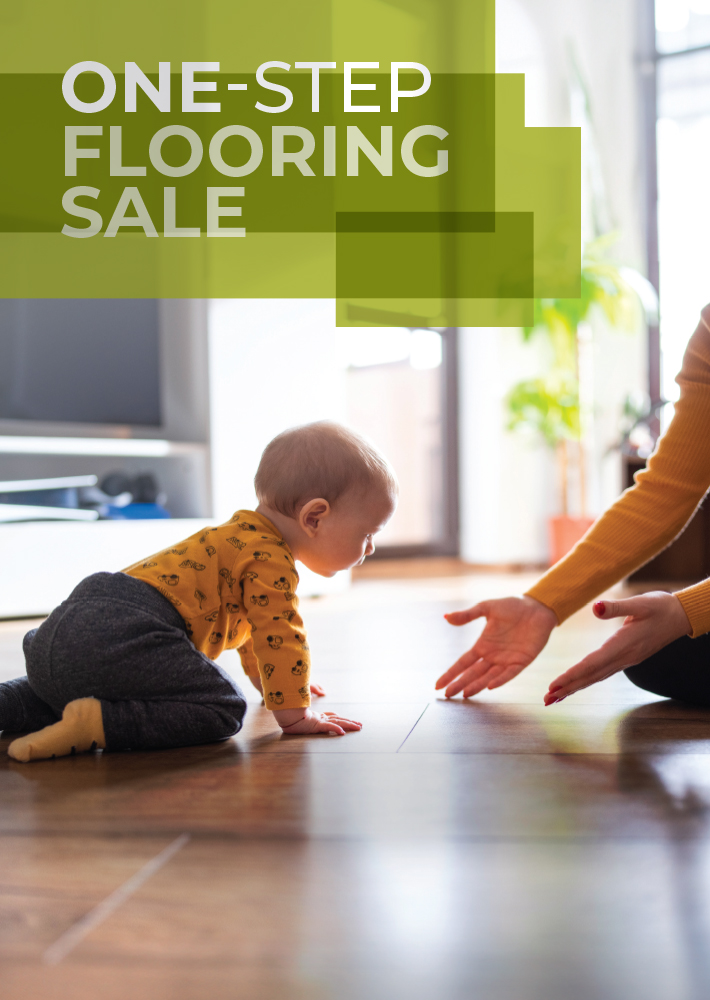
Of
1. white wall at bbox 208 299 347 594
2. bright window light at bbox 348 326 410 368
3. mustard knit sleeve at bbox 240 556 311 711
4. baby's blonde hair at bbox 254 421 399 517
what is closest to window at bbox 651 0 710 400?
bright window light at bbox 348 326 410 368

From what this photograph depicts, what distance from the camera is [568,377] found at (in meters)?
3.98

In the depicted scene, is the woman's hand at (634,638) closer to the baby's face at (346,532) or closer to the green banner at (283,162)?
the baby's face at (346,532)

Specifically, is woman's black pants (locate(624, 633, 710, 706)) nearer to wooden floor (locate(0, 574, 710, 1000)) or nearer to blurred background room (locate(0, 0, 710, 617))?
wooden floor (locate(0, 574, 710, 1000))

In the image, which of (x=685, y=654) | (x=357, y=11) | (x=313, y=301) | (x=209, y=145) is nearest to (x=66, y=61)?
(x=209, y=145)

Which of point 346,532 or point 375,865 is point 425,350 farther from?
point 375,865

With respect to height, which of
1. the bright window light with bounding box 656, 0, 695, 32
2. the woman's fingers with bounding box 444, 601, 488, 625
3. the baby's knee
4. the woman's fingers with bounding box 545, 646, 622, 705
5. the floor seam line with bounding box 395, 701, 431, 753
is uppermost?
the bright window light with bounding box 656, 0, 695, 32

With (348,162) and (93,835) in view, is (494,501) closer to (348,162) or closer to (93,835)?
(348,162)

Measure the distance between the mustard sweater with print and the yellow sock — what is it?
0.43ft

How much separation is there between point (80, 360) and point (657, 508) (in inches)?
77.3

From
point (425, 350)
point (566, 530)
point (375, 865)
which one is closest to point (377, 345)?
point (425, 350)

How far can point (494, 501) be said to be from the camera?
4.12 m

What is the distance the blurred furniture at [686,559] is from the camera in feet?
10.4

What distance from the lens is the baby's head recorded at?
1020 mm

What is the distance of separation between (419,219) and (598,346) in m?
1.00
